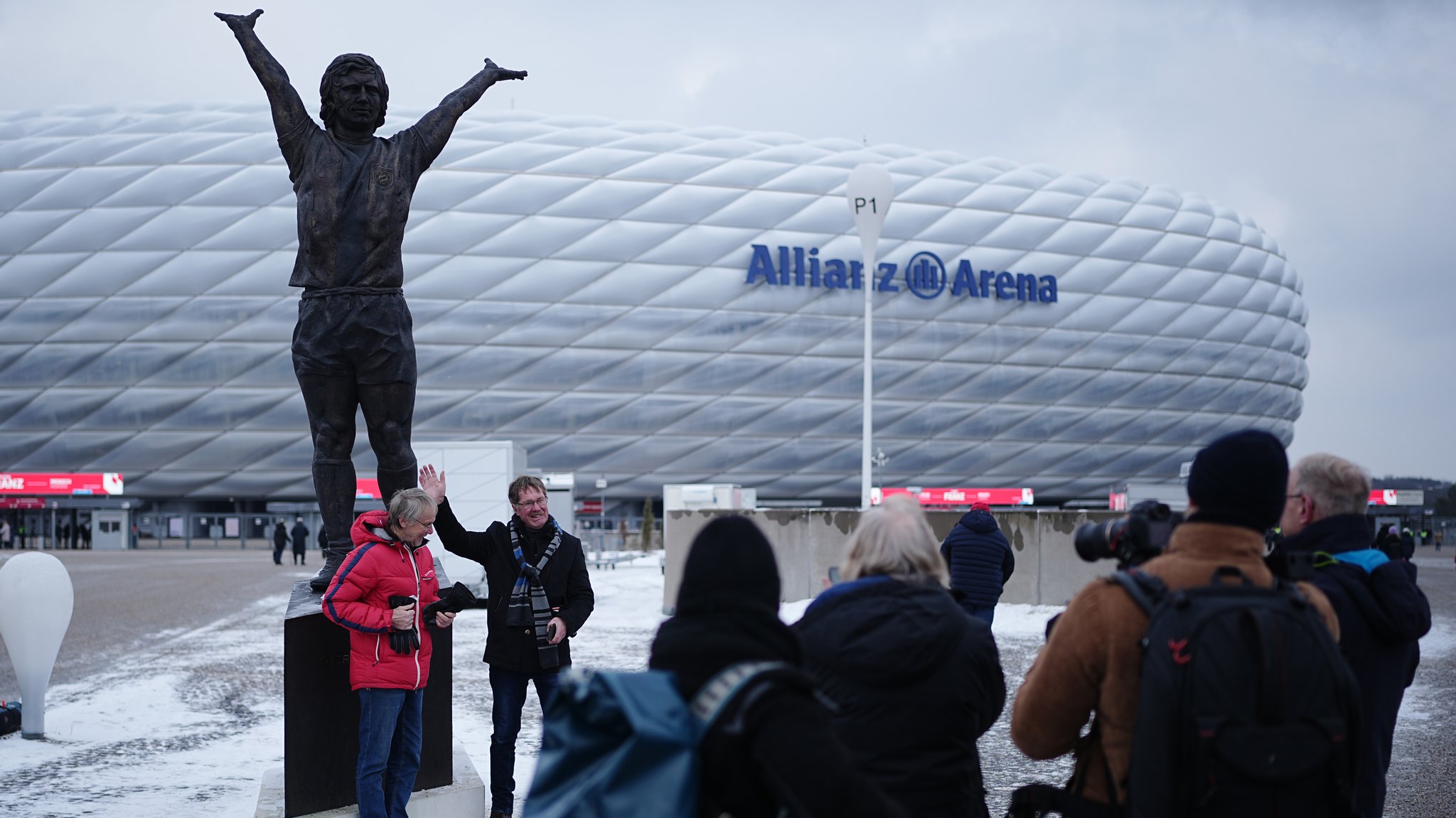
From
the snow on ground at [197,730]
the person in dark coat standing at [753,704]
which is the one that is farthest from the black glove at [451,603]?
the person in dark coat standing at [753,704]

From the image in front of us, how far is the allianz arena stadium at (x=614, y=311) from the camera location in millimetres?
36594

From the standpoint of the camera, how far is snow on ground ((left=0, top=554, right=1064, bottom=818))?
18.5ft

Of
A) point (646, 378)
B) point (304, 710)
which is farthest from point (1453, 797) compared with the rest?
point (646, 378)

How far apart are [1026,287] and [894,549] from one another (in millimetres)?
41350

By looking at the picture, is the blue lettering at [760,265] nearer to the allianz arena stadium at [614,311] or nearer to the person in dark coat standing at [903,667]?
the allianz arena stadium at [614,311]

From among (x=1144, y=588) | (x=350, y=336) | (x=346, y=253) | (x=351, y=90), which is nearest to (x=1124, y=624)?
(x=1144, y=588)

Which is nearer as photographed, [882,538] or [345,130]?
[882,538]

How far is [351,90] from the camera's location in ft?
17.0

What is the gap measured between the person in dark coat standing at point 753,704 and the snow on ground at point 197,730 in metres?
3.95

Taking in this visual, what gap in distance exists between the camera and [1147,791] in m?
2.13

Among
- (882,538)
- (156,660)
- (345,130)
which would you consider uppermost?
(345,130)

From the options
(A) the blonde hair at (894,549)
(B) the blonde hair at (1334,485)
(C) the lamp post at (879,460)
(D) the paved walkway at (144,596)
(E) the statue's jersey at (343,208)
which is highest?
(E) the statue's jersey at (343,208)

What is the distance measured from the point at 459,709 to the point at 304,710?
354 cm

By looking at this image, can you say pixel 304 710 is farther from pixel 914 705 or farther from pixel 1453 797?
pixel 1453 797
